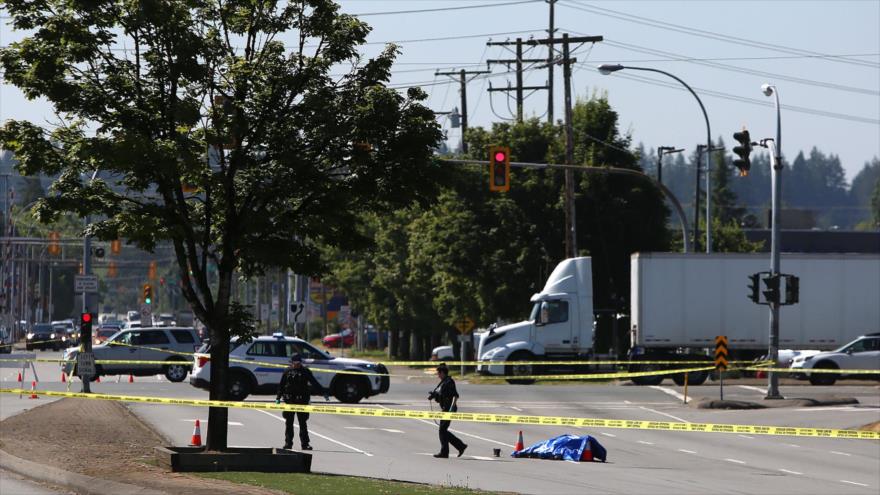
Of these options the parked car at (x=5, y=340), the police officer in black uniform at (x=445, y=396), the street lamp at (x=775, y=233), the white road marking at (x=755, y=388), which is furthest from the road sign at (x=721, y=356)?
the parked car at (x=5, y=340)

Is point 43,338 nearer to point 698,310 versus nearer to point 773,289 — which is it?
point 698,310

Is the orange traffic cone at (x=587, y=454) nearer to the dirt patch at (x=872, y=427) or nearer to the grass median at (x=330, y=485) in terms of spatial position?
the grass median at (x=330, y=485)

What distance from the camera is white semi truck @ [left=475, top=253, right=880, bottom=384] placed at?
47125 mm

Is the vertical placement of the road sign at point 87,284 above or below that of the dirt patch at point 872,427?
above

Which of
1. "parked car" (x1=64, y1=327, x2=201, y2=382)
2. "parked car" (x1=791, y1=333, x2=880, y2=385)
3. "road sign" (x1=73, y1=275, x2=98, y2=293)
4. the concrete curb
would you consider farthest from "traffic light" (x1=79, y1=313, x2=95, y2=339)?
"parked car" (x1=791, y1=333, x2=880, y2=385)

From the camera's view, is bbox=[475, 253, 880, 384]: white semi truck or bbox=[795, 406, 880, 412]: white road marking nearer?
bbox=[795, 406, 880, 412]: white road marking

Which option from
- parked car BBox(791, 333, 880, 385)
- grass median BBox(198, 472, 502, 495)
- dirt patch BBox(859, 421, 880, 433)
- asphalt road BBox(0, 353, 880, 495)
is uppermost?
parked car BBox(791, 333, 880, 385)

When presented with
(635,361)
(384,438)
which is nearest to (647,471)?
(384,438)

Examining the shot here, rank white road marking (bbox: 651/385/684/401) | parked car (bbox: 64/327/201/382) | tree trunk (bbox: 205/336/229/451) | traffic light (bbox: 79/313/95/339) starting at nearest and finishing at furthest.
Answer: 1. tree trunk (bbox: 205/336/229/451)
2. traffic light (bbox: 79/313/95/339)
3. white road marking (bbox: 651/385/684/401)
4. parked car (bbox: 64/327/201/382)

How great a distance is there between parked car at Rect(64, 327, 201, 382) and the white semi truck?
10.4 m

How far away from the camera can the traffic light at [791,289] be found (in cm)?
3938

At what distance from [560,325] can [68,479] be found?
3037 cm

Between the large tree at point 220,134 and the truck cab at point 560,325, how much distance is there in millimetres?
27786

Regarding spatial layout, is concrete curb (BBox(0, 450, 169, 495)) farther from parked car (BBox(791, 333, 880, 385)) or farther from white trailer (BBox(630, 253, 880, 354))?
parked car (BBox(791, 333, 880, 385))
